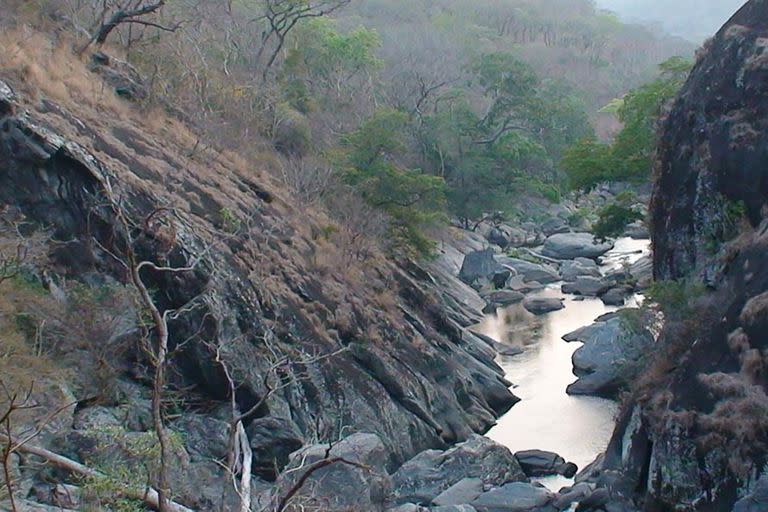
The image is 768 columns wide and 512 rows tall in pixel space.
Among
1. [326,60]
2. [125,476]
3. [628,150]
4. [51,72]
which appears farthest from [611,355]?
[326,60]

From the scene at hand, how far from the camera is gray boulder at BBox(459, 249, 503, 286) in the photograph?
41875 mm

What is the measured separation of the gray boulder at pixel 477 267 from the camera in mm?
41875

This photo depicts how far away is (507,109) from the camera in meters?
53.8

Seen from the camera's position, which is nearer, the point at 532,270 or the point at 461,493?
the point at 461,493

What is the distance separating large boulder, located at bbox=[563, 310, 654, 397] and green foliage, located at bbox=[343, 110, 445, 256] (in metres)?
6.43

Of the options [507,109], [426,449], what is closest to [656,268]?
[426,449]

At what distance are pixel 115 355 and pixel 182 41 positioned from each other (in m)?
18.9

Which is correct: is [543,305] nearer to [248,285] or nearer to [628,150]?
[628,150]

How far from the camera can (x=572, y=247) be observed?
49281 millimetres

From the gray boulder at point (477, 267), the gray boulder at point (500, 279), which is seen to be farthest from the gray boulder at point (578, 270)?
the gray boulder at point (477, 267)

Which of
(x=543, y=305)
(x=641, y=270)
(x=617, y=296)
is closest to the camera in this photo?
(x=543, y=305)

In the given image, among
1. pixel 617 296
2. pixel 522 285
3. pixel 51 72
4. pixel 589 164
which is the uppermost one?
pixel 51 72

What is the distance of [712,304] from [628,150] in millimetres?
14263

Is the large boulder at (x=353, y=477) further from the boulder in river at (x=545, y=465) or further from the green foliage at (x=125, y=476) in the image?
the green foliage at (x=125, y=476)
